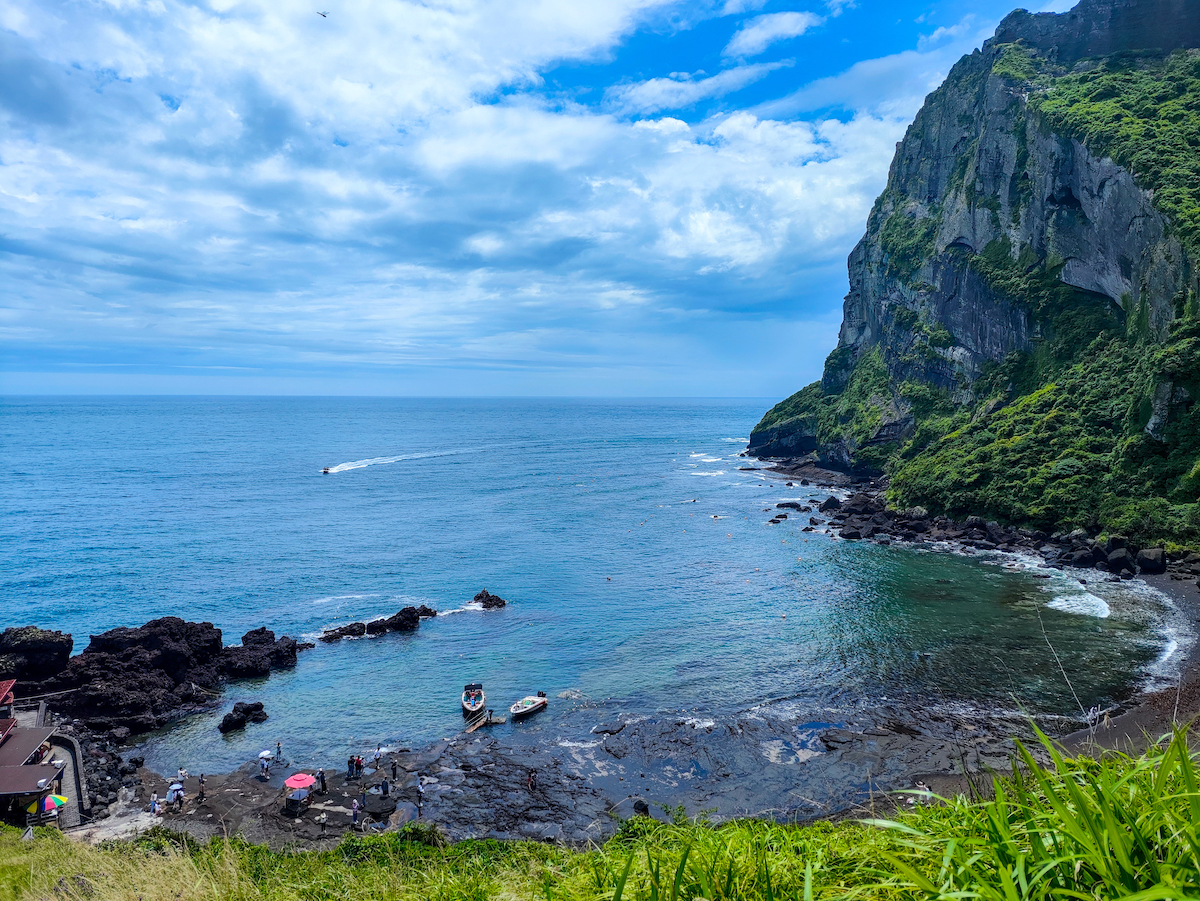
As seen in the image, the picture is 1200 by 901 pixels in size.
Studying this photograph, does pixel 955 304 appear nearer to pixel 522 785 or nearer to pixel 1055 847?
pixel 522 785

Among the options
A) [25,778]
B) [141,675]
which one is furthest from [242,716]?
[25,778]

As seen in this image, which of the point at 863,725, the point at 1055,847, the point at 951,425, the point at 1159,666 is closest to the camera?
the point at 1055,847

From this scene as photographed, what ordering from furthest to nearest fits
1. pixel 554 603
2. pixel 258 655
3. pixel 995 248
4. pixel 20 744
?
pixel 995 248, pixel 554 603, pixel 258 655, pixel 20 744

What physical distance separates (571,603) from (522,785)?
71.9ft

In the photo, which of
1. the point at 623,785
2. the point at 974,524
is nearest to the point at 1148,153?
the point at 974,524

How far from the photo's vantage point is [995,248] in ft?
282

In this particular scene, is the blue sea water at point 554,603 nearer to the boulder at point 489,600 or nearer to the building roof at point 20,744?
the boulder at point 489,600

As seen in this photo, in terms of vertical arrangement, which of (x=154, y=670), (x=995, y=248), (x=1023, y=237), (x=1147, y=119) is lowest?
(x=154, y=670)

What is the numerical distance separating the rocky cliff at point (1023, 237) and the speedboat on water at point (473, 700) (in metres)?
58.9

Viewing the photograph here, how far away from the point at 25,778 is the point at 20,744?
11.2ft

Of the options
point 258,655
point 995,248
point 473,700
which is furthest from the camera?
point 995,248

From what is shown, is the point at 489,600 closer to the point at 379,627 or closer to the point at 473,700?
the point at 379,627

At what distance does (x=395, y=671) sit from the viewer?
38.3 meters

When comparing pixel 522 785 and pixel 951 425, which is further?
pixel 951 425
